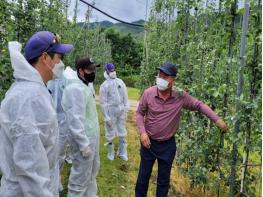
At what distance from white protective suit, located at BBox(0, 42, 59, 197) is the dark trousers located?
248cm

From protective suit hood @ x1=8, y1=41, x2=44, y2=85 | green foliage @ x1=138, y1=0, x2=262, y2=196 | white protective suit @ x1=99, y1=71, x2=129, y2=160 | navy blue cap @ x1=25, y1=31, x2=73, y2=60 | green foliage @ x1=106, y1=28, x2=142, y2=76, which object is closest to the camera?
protective suit hood @ x1=8, y1=41, x2=44, y2=85

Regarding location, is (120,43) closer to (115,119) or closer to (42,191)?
(115,119)

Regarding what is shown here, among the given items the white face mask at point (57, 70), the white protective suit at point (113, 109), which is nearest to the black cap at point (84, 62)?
the white face mask at point (57, 70)

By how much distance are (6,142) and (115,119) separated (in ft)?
19.5

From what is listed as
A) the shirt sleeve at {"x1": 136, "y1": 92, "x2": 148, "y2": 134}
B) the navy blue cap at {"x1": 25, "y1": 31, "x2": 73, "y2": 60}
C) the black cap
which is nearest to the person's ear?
the navy blue cap at {"x1": 25, "y1": 31, "x2": 73, "y2": 60}

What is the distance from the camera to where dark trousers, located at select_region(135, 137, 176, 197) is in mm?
4848

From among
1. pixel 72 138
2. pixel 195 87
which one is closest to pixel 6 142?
pixel 72 138

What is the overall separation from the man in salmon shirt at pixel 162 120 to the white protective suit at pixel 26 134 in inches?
93.5

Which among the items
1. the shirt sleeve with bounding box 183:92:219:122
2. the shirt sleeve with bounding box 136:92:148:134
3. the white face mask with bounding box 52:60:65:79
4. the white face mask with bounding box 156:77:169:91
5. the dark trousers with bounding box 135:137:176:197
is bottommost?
the dark trousers with bounding box 135:137:176:197

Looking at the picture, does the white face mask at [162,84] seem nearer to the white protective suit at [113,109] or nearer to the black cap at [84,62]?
the black cap at [84,62]

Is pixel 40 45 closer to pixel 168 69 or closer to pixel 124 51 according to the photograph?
pixel 168 69

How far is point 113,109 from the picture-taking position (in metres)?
8.29

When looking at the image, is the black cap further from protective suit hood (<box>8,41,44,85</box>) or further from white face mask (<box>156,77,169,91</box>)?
protective suit hood (<box>8,41,44,85</box>)

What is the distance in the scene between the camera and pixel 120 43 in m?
47.1
